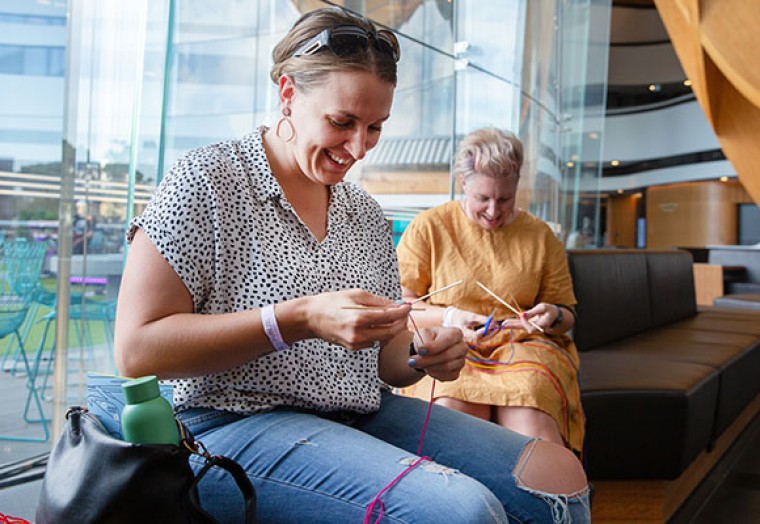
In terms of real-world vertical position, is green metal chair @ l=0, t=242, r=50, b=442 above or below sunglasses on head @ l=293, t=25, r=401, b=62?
below

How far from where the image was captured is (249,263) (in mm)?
1179

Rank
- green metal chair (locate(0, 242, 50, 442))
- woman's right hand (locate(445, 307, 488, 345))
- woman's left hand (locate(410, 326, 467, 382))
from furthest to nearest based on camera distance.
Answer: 1. green metal chair (locate(0, 242, 50, 442))
2. woman's right hand (locate(445, 307, 488, 345))
3. woman's left hand (locate(410, 326, 467, 382))

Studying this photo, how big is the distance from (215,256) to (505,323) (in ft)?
3.70

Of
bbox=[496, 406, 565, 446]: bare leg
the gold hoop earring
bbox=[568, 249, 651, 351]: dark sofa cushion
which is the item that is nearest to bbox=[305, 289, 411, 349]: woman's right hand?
the gold hoop earring

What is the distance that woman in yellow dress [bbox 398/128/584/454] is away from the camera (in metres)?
1.97

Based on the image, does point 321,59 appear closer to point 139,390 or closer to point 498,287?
point 139,390

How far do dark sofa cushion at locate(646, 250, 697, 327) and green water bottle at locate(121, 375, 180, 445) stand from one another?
3707 mm

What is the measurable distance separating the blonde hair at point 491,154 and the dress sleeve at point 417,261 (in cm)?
25

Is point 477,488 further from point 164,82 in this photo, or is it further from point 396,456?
point 164,82

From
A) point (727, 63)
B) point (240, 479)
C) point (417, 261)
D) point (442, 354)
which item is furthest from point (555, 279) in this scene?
point (727, 63)

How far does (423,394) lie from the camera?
212cm

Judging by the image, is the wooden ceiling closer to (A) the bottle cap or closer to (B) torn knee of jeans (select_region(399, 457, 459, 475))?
(B) torn knee of jeans (select_region(399, 457, 459, 475))

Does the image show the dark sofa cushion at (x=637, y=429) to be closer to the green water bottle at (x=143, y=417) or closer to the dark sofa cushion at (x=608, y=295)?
the dark sofa cushion at (x=608, y=295)

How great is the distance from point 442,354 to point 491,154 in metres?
1.04
